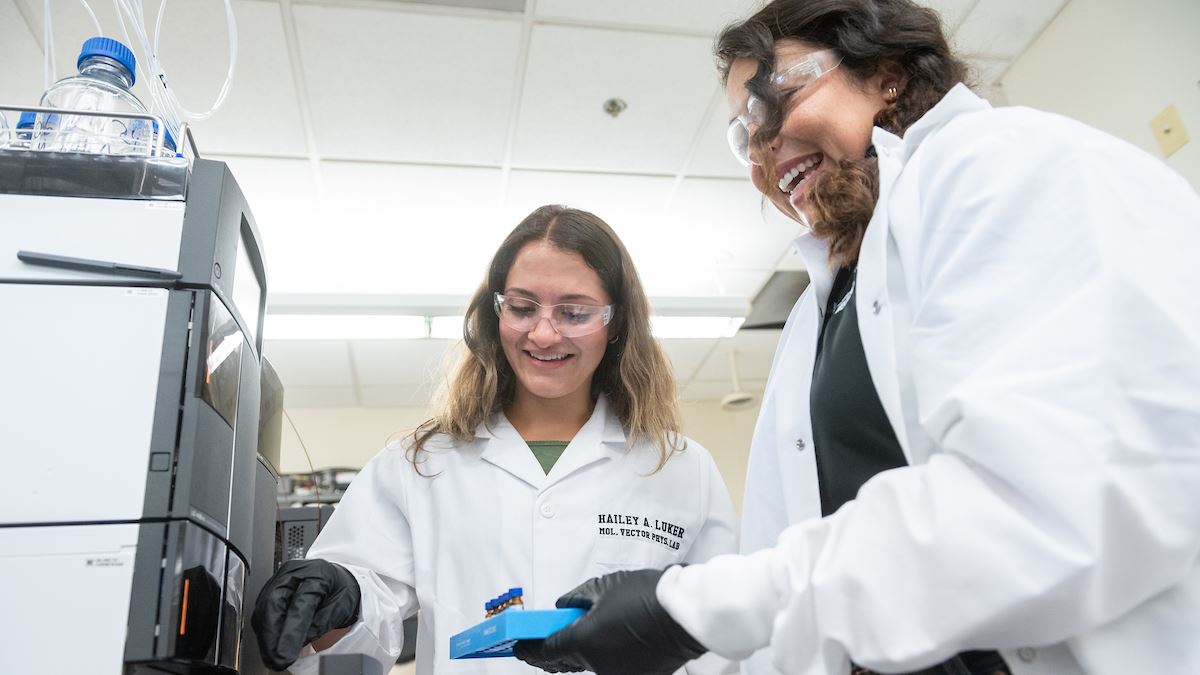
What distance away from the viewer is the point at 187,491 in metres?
0.69

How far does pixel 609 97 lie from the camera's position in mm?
2582

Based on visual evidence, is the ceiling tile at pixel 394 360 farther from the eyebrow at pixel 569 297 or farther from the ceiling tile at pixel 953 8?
the eyebrow at pixel 569 297

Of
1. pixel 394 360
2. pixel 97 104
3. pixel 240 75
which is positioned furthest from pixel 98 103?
pixel 394 360

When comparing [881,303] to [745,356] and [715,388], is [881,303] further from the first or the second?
[715,388]

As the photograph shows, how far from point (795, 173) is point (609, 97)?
1.59 metres

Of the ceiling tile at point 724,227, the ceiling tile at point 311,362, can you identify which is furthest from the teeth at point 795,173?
the ceiling tile at point 311,362

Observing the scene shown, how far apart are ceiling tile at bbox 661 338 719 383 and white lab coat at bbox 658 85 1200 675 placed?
3.59 meters

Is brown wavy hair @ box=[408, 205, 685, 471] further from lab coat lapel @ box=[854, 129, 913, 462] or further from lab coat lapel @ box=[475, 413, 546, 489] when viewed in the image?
lab coat lapel @ box=[854, 129, 913, 462]

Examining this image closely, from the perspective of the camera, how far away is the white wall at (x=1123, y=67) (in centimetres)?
196

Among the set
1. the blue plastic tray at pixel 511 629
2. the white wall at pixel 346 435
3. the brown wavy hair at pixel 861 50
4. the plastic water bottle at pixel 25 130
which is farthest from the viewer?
the white wall at pixel 346 435

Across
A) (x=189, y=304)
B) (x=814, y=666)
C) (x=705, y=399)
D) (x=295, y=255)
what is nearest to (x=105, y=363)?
(x=189, y=304)

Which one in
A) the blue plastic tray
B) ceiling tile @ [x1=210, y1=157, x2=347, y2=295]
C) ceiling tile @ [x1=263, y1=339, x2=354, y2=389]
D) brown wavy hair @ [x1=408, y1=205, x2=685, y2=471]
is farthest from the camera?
ceiling tile @ [x1=263, y1=339, x2=354, y2=389]

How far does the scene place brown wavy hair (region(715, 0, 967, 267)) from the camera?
100 cm

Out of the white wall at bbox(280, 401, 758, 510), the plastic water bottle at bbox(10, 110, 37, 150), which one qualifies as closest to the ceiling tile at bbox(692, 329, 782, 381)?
the white wall at bbox(280, 401, 758, 510)
